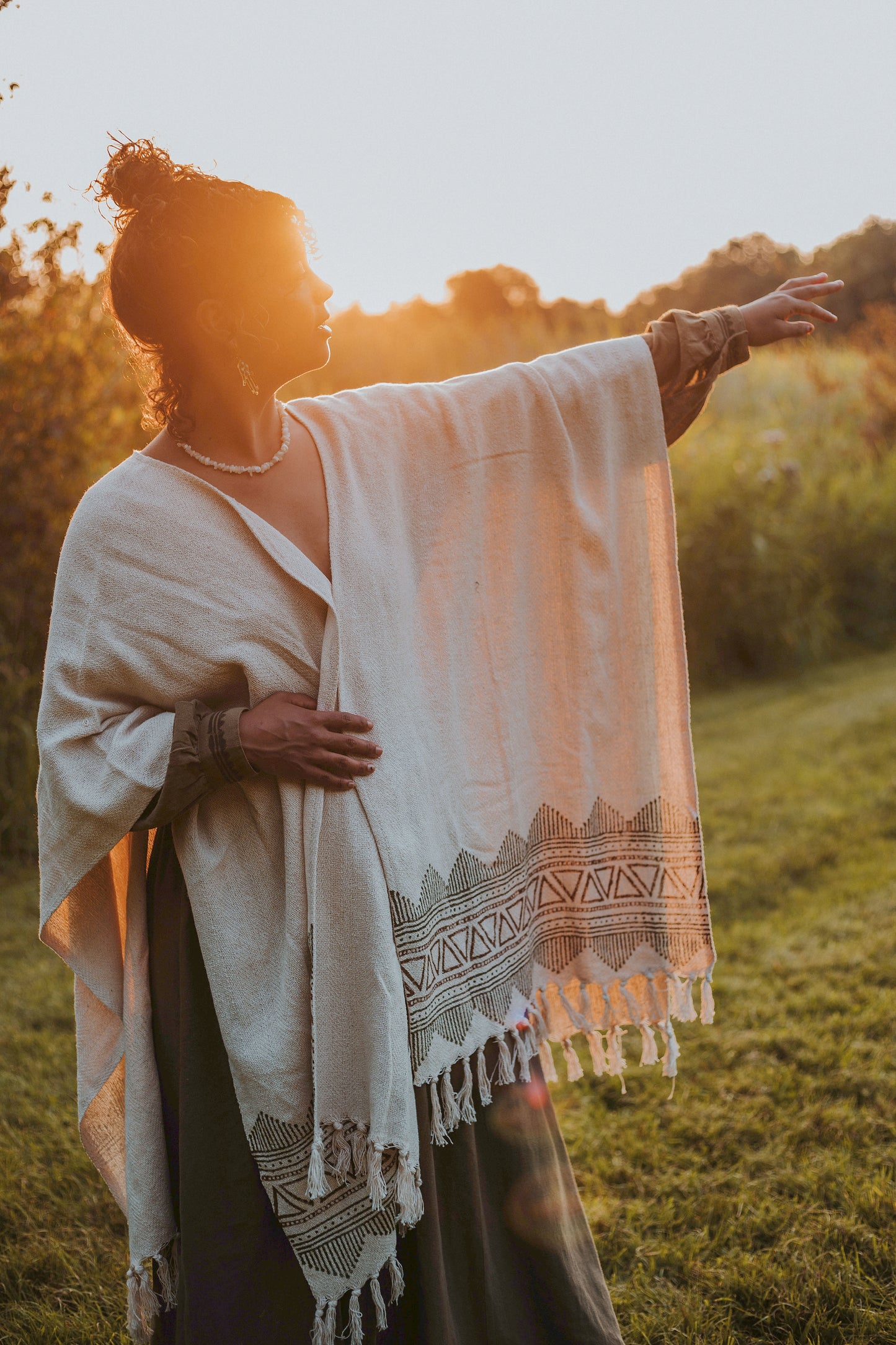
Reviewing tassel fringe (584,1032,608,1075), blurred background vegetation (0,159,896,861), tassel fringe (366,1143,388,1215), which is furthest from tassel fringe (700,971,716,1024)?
blurred background vegetation (0,159,896,861)

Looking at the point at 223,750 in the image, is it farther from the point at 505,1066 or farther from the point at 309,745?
the point at 505,1066

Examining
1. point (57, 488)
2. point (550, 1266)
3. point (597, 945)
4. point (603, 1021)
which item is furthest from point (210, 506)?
point (57, 488)

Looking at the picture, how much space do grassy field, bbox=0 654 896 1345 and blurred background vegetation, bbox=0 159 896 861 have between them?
2.23 m

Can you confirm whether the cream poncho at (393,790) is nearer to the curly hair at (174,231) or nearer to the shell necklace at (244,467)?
the shell necklace at (244,467)

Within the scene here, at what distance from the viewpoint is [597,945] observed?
191 cm

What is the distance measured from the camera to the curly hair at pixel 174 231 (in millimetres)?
1550

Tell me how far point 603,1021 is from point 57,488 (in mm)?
4853

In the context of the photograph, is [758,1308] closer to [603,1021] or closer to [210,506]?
[603,1021]

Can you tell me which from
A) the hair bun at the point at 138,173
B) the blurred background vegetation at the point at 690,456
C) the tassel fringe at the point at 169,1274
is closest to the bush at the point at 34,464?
the blurred background vegetation at the point at 690,456

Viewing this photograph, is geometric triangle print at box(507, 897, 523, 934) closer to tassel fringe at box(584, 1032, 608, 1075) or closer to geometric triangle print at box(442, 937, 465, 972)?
geometric triangle print at box(442, 937, 465, 972)

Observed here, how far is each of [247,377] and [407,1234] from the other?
1484 millimetres

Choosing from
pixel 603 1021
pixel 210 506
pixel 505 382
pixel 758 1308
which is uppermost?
pixel 505 382

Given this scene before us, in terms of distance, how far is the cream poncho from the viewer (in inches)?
60.2

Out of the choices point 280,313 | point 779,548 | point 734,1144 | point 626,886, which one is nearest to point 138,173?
point 280,313
